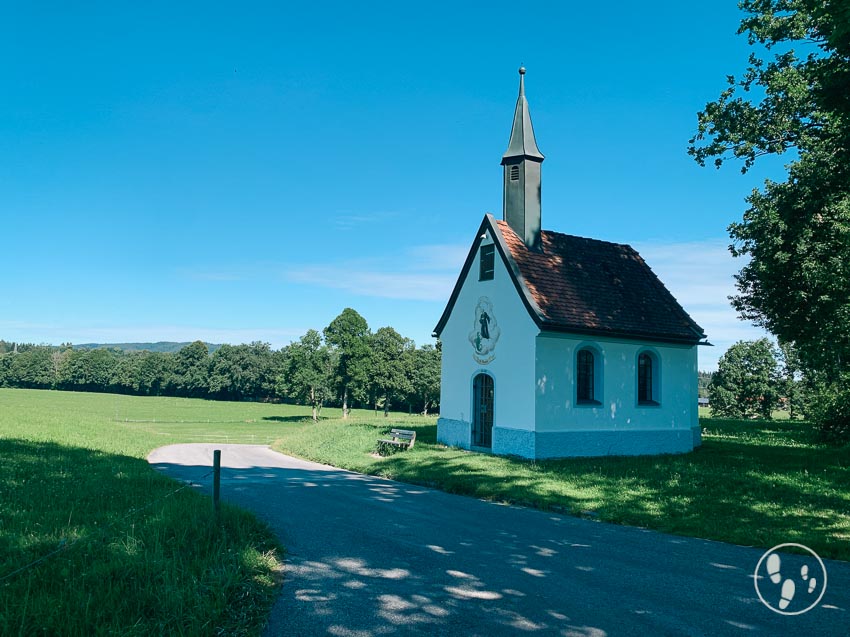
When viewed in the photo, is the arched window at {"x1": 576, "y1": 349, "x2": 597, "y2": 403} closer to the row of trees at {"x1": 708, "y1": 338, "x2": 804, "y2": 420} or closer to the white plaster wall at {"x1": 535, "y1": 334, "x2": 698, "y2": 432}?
the white plaster wall at {"x1": 535, "y1": 334, "x2": 698, "y2": 432}

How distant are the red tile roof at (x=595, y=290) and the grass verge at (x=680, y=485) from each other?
449 centimetres

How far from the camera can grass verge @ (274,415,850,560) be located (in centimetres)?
1013

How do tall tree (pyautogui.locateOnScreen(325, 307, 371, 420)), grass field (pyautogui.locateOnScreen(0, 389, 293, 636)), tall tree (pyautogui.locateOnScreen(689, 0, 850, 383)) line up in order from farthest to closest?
tall tree (pyautogui.locateOnScreen(325, 307, 371, 420)) < tall tree (pyautogui.locateOnScreen(689, 0, 850, 383)) < grass field (pyautogui.locateOnScreen(0, 389, 293, 636))

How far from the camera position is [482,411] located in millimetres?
21891

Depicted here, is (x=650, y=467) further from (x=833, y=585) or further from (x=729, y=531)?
(x=833, y=585)

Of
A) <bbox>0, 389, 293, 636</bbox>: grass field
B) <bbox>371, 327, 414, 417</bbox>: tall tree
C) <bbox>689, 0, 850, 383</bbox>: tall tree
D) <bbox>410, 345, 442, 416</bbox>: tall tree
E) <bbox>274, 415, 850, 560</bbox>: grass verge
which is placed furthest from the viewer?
<bbox>410, 345, 442, 416</bbox>: tall tree

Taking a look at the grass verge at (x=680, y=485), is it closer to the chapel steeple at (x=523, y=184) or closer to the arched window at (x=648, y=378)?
the arched window at (x=648, y=378)

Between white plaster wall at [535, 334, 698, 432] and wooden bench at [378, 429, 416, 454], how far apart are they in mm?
4871

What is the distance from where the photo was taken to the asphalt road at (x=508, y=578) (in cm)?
565

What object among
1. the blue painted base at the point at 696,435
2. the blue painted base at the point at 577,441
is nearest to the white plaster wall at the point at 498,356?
the blue painted base at the point at 577,441

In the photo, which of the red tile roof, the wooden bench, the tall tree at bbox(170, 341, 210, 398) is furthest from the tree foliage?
the tall tree at bbox(170, 341, 210, 398)

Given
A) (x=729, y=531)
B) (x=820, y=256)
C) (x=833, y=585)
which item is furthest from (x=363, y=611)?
(x=820, y=256)

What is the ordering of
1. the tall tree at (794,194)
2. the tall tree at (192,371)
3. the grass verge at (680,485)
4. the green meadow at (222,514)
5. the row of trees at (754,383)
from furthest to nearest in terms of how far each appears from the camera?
the tall tree at (192,371) < the row of trees at (754,383) < the tall tree at (794,194) < the grass verge at (680,485) < the green meadow at (222,514)

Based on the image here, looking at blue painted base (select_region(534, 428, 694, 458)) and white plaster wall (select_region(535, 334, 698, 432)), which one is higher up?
white plaster wall (select_region(535, 334, 698, 432))
